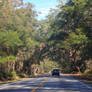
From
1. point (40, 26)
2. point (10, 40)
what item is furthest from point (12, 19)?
point (40, 26)

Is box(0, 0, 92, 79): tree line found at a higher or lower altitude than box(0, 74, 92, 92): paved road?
higher

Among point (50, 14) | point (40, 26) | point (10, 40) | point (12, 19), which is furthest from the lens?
point (40, 26)

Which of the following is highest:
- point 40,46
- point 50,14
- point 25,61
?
point 50,14

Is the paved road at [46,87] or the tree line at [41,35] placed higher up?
the tree line at [41,35]

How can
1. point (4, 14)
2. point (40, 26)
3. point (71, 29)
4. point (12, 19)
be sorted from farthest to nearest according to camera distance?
point (40, 26) < point (71, 29) < point (12, 19) < point (4, 14)

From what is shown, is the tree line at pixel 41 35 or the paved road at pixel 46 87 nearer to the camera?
the paved road at pixel 46 87

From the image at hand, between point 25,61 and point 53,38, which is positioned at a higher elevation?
point 53,38

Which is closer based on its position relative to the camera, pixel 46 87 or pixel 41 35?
pixel 46 87

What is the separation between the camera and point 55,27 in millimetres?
53781

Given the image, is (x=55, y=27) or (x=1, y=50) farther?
(x=55, y=27)

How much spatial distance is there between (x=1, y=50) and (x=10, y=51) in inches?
189

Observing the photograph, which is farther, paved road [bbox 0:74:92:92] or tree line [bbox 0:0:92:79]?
tree line [bbox 0:0:92:79]

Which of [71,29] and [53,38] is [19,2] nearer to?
[53,38]

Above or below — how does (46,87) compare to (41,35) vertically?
below
